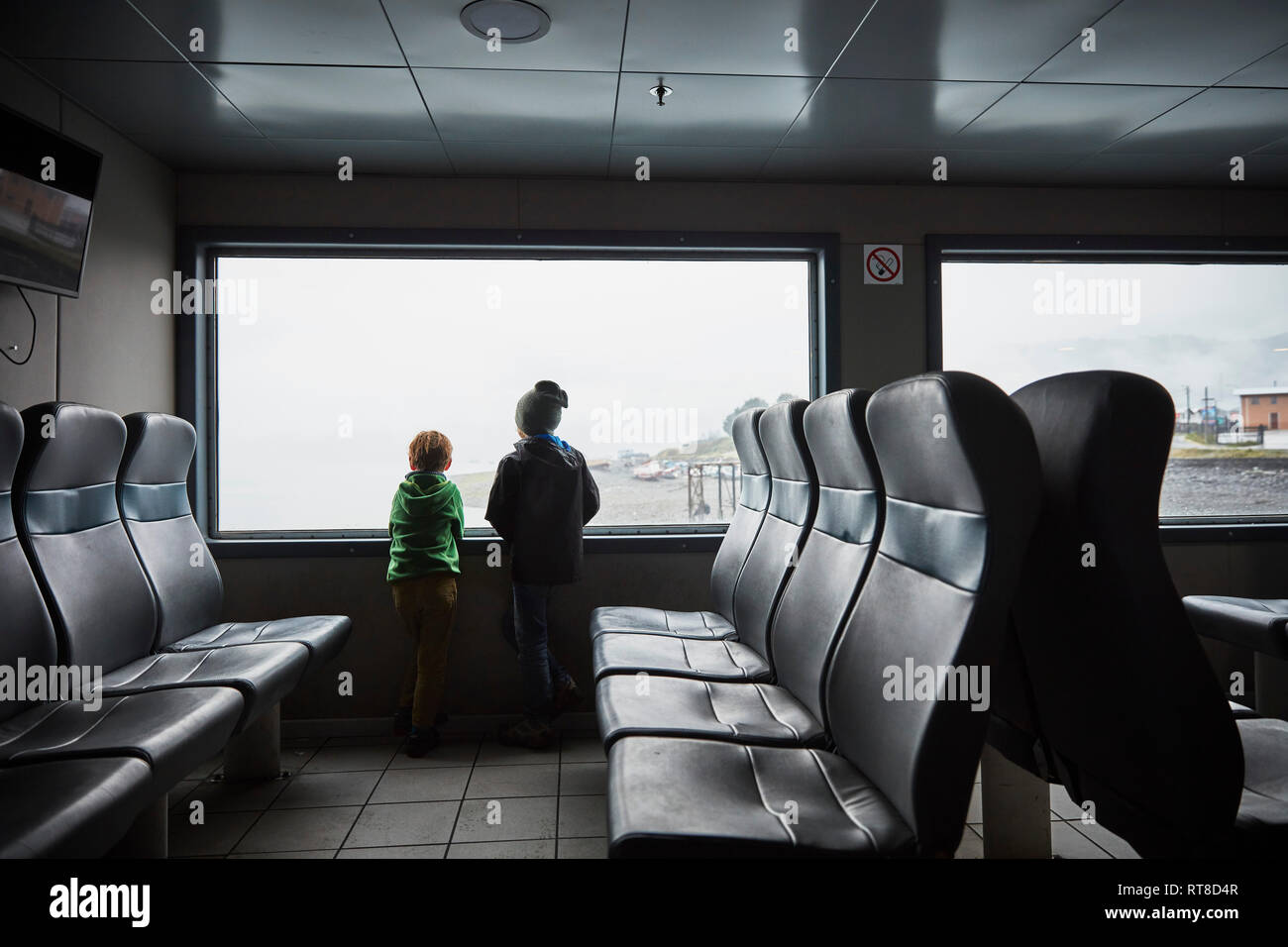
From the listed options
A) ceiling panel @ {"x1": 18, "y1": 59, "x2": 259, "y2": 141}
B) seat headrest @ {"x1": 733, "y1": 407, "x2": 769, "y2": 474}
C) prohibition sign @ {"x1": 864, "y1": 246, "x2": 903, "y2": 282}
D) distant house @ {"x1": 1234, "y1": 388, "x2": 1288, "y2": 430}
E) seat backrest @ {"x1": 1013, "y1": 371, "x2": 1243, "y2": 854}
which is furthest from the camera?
distant house @ {"x1": 1234, "y1": 388, "x2": 1288, "y2": 430}

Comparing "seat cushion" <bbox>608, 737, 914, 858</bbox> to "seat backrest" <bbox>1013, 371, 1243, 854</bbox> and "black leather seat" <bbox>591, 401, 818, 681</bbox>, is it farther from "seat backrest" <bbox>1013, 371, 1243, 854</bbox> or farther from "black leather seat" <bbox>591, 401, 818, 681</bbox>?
"black leather seat" <bbox>591, 401, 818, 681</bbox>

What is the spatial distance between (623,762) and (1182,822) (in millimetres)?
1016

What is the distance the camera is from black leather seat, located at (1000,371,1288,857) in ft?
4.18

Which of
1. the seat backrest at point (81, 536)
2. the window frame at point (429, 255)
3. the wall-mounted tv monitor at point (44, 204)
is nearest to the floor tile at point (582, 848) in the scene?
the window frame at point (429, 255)

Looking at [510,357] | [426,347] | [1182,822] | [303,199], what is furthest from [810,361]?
[1182,822]

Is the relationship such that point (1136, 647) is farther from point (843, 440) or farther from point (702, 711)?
point (702, 711)

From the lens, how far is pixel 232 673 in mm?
2389

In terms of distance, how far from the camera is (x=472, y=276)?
3.75m

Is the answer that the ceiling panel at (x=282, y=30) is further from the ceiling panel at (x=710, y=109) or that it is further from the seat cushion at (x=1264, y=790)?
the seat cushion at (x=1264, y=790)

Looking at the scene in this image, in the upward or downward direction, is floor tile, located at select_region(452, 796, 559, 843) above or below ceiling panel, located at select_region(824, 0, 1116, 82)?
below

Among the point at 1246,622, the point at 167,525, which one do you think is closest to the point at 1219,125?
the point at 1246,622

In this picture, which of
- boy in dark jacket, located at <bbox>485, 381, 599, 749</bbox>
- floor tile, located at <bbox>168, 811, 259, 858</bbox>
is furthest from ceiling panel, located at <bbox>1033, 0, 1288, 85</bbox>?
floor tile, located at <bbox>168, 811, 259, 858</bbox>

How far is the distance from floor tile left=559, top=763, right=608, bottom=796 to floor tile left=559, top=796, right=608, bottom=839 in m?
0.05

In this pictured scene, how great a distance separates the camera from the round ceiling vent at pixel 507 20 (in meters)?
2.33
